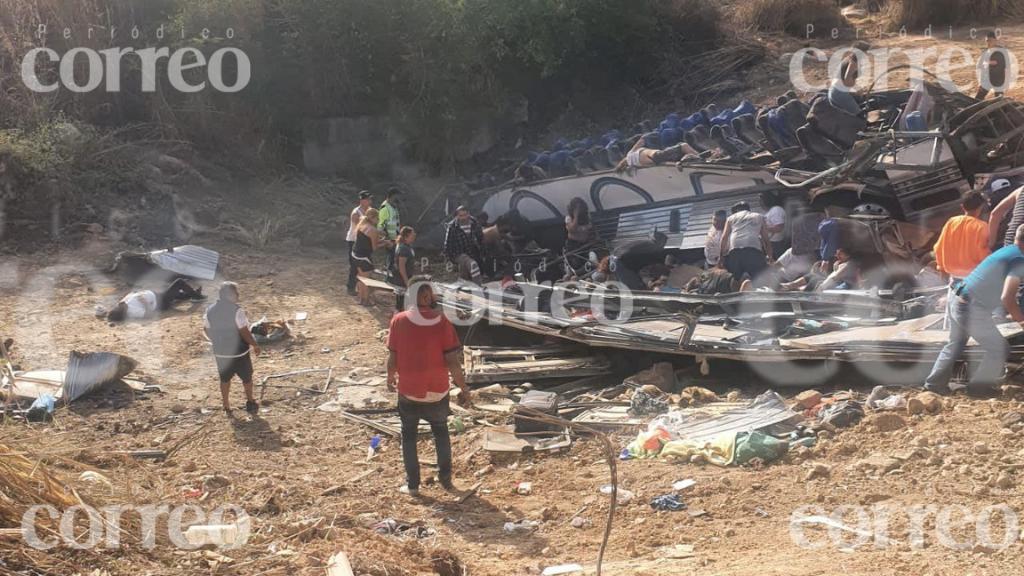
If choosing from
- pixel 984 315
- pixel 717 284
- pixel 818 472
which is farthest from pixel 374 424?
pixel 984 315

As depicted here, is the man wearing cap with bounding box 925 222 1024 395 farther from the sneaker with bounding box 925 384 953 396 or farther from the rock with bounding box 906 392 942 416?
the rock with bounding box 906 392 942 416

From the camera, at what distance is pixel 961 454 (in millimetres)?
6117

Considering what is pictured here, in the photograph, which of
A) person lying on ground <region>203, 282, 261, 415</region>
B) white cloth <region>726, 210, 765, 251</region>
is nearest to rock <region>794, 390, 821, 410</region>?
white cloth <region>726, 210, 765, 251</region>

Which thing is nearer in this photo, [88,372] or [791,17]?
[88,372]

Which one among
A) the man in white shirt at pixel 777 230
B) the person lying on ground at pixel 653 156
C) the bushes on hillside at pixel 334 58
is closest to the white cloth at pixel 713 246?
the man in white shirt at pixel 777 230

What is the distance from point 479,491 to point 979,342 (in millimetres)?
3844

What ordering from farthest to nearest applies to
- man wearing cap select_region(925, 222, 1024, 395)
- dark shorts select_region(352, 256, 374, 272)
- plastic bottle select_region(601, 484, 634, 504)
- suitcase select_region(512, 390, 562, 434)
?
dark shorts select_region(352, 256, 374, 272), suitcase select_region(512, 390, 562, 434), man wearing cap select_region(925, 222, 1024, 395), plastic bottle select_region(601, 484, 634, 504)

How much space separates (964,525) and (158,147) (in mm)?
15605

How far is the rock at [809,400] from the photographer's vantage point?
7.38 metres

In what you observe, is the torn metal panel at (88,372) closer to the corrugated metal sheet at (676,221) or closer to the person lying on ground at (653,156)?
the corrugated metal sheet at (676,221)

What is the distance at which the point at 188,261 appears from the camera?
1345 centimetres

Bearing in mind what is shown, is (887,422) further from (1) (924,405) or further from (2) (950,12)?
(2) (950,12)

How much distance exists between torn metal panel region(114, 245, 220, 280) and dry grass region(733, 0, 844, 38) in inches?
552

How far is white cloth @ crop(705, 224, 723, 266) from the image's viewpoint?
37.3 ft
